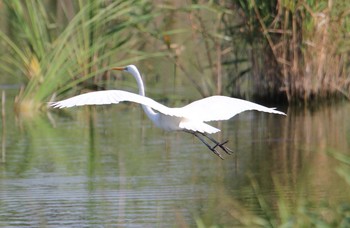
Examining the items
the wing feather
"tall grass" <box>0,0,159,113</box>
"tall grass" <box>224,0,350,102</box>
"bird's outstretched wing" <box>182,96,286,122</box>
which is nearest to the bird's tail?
"bird's outstretched wing" <box>182,96,286,122</box>

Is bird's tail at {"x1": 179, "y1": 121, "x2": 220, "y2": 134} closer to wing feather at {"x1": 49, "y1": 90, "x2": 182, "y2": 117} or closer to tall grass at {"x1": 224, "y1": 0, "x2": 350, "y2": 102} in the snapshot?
wing feather at {"x1": 49, "y1": 90, "x2": 182, "y2": 117}

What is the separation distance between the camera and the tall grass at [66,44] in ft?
49.1

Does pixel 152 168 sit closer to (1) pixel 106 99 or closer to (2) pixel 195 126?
(2) pixel 195 126

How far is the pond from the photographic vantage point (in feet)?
27.6

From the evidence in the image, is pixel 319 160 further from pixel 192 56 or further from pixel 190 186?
pixel 192 56

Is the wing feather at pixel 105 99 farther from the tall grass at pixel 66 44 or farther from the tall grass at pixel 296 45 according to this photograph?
the tall grass at pixel 66 44

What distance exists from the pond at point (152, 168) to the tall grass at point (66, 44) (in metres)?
0.53

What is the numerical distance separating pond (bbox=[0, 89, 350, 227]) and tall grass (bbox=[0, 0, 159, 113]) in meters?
0.53

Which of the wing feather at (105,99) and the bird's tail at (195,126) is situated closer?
the wing feather at (105,99)

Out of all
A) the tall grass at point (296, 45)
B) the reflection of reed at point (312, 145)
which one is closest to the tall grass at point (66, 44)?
the tall grass at point (296, 45)

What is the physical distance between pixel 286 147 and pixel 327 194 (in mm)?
3053

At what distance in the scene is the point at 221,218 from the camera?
26.1 ft

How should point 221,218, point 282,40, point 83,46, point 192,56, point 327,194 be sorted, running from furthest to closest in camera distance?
point 192,56 < point 83,46 < point 282,40 < point 327,194 < point 221,218

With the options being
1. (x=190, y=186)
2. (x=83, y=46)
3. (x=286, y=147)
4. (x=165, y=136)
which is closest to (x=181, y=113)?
(x=190, y=186)
